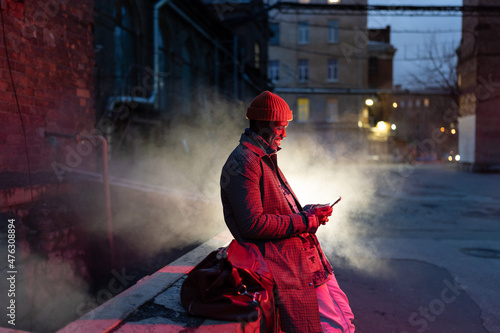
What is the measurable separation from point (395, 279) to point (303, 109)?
107ft

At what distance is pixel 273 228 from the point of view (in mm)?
2143

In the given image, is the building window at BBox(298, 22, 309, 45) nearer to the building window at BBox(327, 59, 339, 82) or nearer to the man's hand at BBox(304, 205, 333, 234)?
the building window at BBox(327, 59, 339, 82)

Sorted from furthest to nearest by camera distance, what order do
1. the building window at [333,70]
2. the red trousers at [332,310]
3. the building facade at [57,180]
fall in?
the building window at [333,70] → the building facade at [57,180] → the red trousers at [332,310]

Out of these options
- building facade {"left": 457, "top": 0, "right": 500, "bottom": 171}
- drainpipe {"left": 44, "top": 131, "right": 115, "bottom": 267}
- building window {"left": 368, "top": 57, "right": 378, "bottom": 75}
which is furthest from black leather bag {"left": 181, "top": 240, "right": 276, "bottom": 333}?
building window {"left": 368, "top": 57, "right": 378, "bottom": 75}

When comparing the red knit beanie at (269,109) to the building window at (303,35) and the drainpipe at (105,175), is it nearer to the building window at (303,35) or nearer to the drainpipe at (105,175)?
the drainpipe at (105,175)

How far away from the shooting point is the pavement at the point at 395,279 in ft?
8.24

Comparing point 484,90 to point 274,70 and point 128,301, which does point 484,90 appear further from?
point 128,301

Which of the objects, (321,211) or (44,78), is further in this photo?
(44,78)

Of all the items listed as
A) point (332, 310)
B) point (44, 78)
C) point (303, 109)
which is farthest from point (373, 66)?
point (332, 310)

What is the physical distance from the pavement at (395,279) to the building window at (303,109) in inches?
1089

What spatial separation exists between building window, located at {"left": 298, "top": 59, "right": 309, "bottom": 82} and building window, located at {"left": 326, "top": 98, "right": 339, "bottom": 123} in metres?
3.08

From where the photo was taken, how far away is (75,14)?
17.2ft

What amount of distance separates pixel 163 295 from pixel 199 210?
4013 mm

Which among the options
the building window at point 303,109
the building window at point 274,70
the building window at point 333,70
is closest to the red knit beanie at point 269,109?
the building window at point 303,109
